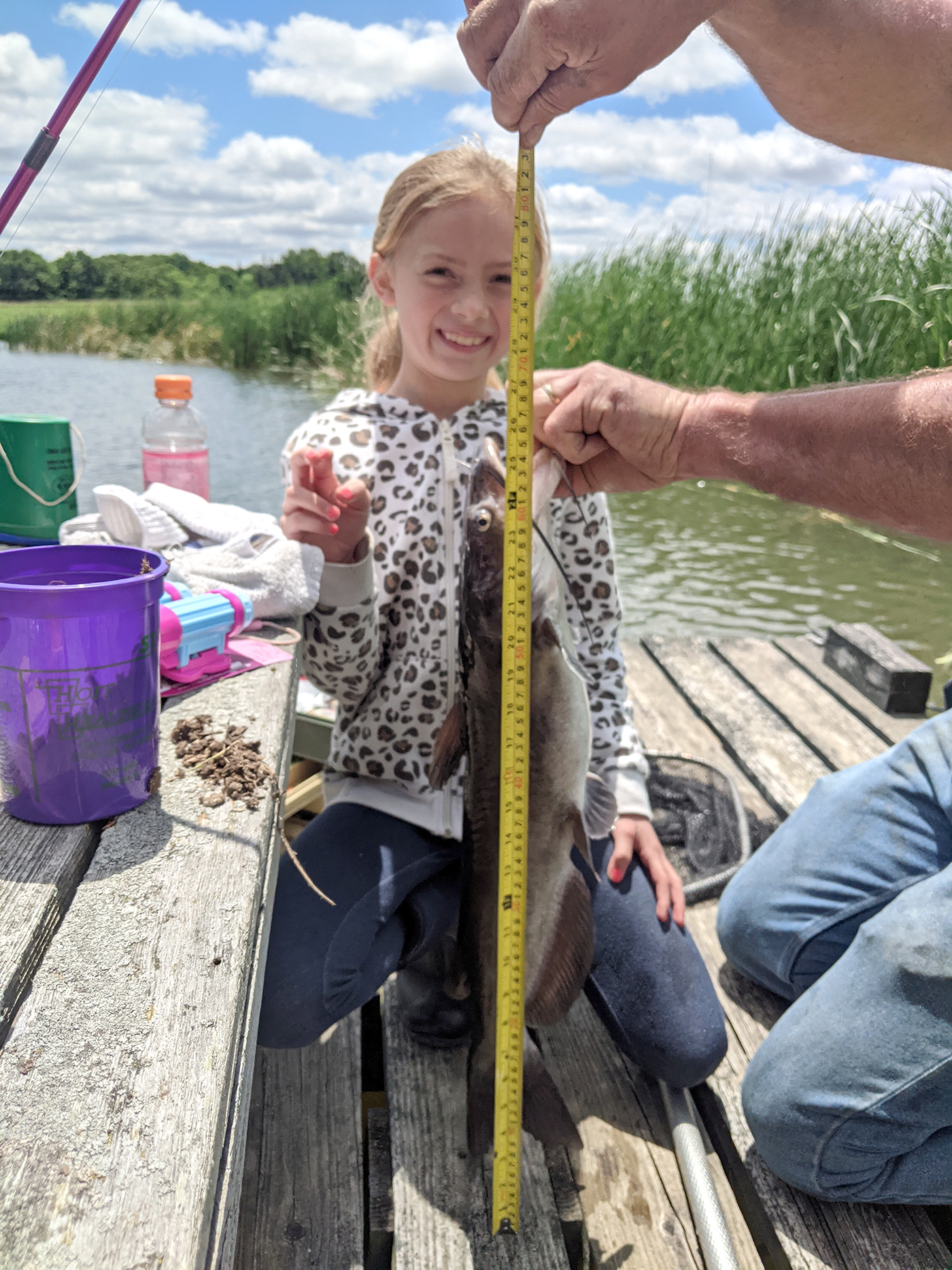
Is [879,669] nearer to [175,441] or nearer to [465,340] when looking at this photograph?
[465,340]

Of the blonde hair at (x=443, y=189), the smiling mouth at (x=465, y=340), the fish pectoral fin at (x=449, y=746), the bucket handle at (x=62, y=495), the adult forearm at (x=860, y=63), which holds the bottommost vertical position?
the fish pectoral fin at (x=449, y=746)

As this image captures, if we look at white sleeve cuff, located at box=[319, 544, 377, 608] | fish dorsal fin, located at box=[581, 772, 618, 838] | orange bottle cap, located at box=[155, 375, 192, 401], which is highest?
orange bottle cap, located at box=[155, 375, 192, 401]

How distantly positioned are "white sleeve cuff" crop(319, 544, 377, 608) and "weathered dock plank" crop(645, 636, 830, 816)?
73.0 inches

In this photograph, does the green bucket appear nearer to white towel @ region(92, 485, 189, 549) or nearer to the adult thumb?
white towel @ region(92, 485, 189, 549)

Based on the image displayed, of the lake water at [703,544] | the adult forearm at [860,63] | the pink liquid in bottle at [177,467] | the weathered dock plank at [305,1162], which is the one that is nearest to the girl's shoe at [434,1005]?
the weathered dock plank at [305,1162]

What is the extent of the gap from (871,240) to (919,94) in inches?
282

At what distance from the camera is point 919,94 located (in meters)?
2.17

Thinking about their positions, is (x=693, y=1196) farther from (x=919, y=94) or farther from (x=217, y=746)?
(x=919, y=94)

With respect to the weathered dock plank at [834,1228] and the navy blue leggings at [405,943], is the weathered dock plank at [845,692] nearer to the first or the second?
the navy blue leggings at [405,943]

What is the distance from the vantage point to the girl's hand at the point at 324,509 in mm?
2025

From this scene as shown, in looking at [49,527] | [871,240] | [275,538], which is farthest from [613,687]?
[871,240]

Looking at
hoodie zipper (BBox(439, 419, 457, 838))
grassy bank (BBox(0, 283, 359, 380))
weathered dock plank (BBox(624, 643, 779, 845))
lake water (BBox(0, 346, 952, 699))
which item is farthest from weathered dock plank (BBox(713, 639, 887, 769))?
grassy bank (BBox(0, 283, 359, 380))

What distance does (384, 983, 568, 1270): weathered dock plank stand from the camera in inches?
71.3

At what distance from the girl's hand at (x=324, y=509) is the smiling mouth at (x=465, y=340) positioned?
0.60 m
